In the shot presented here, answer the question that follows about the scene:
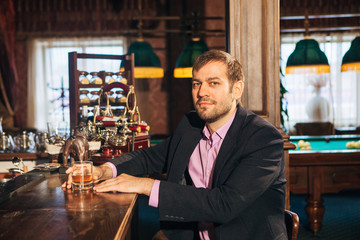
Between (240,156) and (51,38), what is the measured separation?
6659 millimetres

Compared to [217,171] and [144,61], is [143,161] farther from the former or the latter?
[144,61]

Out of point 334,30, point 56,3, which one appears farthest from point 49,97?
point 334,30

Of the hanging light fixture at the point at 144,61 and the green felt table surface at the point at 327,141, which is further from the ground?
the hanging light fixture at the point at 144,61

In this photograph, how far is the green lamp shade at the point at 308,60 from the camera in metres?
4.76

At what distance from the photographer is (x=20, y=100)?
24.9ft

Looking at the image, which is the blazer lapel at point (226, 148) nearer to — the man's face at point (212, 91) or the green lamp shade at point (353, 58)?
the man's face at point (212, 91)

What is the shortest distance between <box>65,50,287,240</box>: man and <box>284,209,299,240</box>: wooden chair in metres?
0.07

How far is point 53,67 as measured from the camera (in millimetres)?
7602

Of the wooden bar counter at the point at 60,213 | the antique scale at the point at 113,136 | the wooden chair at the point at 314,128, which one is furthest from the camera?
the wooden chair at the point at 314,128

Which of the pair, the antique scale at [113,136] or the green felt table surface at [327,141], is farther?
the green felt table surface at [327,141]

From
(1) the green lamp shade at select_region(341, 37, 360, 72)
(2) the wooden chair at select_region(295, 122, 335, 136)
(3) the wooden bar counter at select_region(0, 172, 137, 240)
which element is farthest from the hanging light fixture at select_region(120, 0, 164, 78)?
(3) the wooden bar counter at select_region(0, 172, 137, 240)

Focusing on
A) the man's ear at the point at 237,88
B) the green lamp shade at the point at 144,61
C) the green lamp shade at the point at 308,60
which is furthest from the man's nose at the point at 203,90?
the green lamp shade at the point at 144,61

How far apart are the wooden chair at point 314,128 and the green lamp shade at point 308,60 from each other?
2548mm

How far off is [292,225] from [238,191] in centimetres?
28
